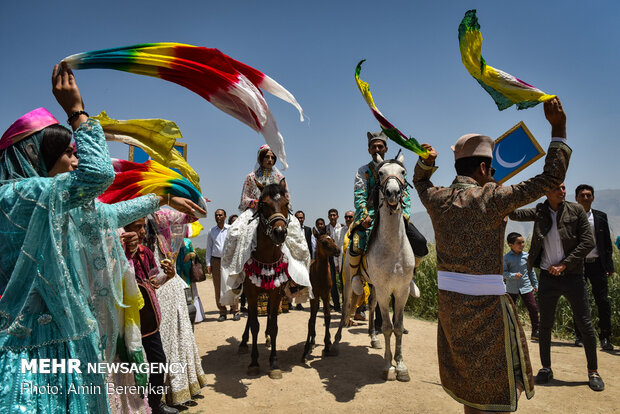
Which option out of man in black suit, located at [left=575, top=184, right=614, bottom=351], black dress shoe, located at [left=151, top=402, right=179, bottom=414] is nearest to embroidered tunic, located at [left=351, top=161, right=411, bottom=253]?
man in black suit, located at [left=575, top=184, right=614, bottom=351]

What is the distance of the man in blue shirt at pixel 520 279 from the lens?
7066 mm

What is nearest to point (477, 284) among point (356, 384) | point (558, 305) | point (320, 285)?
point (356, 384)

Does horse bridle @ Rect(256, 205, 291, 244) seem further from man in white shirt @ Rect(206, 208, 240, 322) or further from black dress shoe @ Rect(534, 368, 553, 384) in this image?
man in white shirt @ Rect(206, 208, 240, 322)

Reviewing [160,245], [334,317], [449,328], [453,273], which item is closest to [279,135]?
[453,273]

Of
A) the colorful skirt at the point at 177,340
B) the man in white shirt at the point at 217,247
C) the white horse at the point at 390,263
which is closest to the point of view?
the colorful skirt at the point at 177,340

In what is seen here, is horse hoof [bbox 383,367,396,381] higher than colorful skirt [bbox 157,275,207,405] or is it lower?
lower

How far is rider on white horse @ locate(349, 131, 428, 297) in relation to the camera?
19.0ft

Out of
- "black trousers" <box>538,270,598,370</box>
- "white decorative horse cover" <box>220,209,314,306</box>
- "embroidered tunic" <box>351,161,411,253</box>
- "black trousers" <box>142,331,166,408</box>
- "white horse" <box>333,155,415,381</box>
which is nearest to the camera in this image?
"black trousers" <box>142,331,166,408</box>

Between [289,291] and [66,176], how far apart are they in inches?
182

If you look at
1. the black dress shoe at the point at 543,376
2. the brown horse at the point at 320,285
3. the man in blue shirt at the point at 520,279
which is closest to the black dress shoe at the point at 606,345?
the man in blue shirt at the point at 520,279

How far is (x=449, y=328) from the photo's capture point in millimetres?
2635

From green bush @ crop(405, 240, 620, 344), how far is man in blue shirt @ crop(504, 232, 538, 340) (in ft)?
2.52

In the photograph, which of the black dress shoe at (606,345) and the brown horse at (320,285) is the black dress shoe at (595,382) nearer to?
the black dress shoe at (606,345)

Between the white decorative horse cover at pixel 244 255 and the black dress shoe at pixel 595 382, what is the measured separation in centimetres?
381
